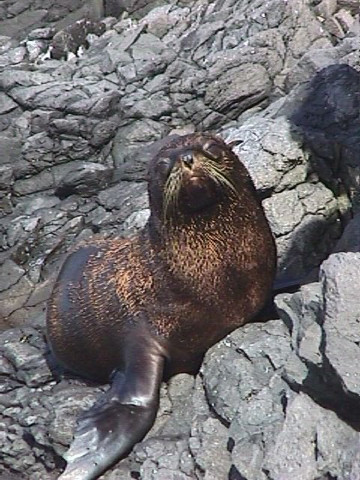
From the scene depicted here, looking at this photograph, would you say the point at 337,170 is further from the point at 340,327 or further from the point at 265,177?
the point at 340,327

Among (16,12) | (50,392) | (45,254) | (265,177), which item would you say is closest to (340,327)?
(50,392)

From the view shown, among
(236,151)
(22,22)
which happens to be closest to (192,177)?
(236,151)

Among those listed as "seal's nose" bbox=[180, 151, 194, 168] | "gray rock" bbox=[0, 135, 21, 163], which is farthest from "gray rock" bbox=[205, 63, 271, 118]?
"seal's nose" bbox=[180, 151, 194, 168]

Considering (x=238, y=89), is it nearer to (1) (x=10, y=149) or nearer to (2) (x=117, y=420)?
(1) (x=10, y=149)

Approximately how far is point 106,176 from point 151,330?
3906mm

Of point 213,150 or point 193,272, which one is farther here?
point 193,272

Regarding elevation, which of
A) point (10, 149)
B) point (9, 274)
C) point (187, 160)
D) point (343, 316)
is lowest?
point (9, 274)

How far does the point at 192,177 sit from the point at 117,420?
1463 millimetres

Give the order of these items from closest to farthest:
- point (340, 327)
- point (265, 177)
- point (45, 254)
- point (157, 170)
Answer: point (340, 327), point (157, 170), point (265, 177), point (45, 254)

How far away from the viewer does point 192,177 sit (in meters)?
6.55

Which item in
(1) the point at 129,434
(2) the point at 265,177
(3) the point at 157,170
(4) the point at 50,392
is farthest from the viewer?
(2) the point at 265,177

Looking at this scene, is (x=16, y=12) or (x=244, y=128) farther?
(x=16, y=12)

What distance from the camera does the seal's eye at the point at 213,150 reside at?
677 cm

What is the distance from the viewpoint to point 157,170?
22.5 ft
